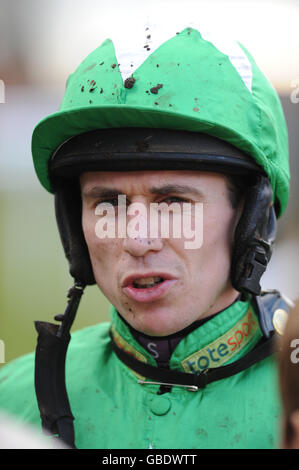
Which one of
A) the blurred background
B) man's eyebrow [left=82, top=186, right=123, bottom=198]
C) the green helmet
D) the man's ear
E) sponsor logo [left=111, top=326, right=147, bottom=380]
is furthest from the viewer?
the blurred background

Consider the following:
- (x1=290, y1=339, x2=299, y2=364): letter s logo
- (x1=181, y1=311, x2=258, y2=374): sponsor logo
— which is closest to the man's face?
(x1=181, y1=311, x2=258, y2=374): sponsor logo

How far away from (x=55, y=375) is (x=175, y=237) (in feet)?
1.95

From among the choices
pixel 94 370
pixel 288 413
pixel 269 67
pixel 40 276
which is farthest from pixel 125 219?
pixel 269 67

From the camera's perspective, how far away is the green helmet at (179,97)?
4.81 ft

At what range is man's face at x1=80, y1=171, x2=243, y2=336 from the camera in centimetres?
150

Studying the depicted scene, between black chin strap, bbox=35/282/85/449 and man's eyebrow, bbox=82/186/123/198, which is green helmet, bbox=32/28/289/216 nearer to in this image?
man's eyebrow, bbox=82/186/123/198

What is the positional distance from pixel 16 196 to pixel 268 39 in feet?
8.57

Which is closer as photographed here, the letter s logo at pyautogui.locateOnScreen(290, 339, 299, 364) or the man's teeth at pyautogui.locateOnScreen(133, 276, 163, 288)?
the letter s logo at pyautogui.locateOnScreen(290, 339, 299, 364)

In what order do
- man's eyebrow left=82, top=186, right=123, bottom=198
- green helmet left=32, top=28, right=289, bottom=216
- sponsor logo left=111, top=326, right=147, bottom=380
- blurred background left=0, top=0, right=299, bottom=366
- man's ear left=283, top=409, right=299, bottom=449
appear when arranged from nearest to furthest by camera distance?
man's ear left=283, top=409, right=299, bottom=449 → green helmet left=32, top=28, right=289, bottom=216 → man's eyebrow left=82, top=186, right=123, bottom=198 → sponsor logo left=111, top=326, right=147, bottom=380 → blurred background left=0, top=0, right=299, bottom=366

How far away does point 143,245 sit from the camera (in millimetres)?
1470

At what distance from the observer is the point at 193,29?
1662 millimetres

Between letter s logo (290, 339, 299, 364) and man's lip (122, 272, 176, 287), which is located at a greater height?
man's lip (122, 272, 176, 287)

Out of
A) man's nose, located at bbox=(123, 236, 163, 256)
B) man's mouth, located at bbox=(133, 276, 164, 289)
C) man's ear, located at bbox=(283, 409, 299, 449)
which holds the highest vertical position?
man's nose, located at bbox=(123, 236, 163, 256)
